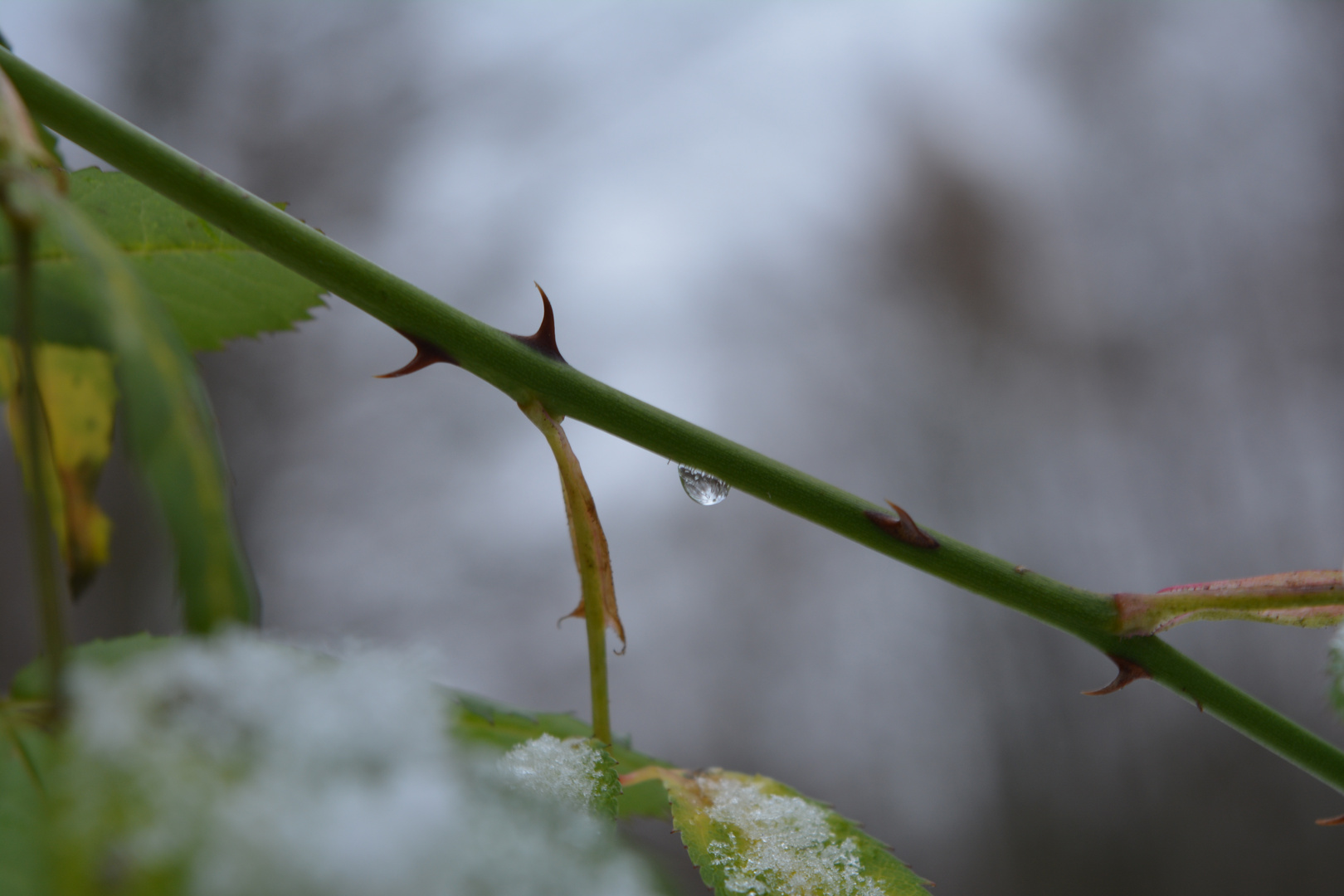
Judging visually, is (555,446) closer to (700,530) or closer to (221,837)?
(221,837)

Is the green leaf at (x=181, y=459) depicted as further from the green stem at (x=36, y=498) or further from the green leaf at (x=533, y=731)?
the green leaf at (x=533, y=731)

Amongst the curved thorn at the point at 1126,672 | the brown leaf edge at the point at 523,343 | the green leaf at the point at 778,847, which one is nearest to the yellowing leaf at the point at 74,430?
the brown leaf edge at the point at 523,343

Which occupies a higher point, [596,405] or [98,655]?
[596,405]

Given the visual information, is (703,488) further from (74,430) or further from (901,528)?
(74,430)

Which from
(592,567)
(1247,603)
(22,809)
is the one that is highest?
(1247,603)

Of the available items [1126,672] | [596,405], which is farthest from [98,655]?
[1126,672]
